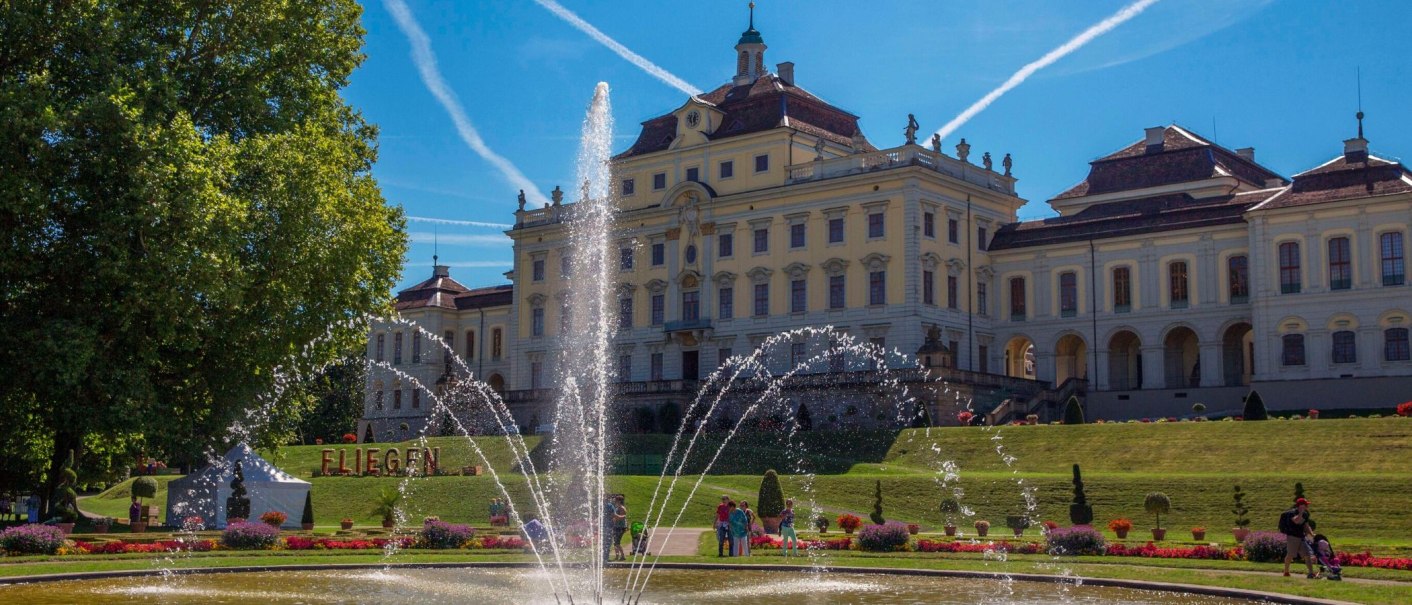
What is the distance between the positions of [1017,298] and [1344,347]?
14.6m

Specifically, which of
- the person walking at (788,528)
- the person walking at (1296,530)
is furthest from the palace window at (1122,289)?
the person walking at (1296,530)

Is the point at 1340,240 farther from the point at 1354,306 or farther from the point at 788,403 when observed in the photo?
the point at 788,403

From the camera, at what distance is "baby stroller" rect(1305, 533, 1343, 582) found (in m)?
21.5

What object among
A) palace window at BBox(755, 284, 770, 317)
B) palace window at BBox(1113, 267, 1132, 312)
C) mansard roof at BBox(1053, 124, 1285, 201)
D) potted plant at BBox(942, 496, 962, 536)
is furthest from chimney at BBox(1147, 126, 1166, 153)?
potted plant at BBox(942, 496, 962, 536)

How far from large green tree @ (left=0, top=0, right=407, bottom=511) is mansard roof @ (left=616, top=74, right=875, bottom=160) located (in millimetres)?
35157

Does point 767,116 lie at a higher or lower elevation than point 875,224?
higher

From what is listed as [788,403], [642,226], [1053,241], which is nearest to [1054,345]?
[1053,241]

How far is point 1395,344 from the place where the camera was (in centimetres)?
5559

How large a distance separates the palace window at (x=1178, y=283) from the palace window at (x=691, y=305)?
68.8ft

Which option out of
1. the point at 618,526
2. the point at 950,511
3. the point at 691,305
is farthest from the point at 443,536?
the point at 691,305

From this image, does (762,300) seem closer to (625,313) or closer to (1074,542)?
(625,313)

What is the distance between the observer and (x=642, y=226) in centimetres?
7244

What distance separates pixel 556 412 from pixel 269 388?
35.6 metres

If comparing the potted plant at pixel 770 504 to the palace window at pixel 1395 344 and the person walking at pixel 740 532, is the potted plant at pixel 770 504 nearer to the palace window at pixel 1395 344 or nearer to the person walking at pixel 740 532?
the person walking at pixel 740 532
